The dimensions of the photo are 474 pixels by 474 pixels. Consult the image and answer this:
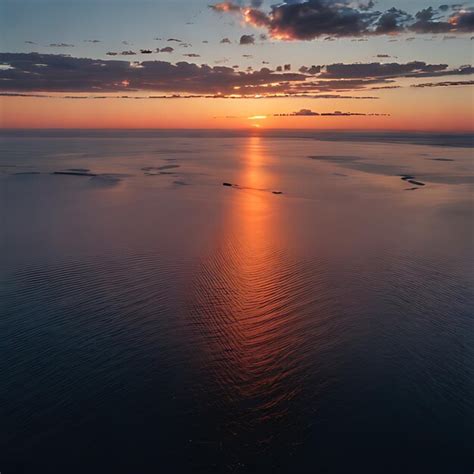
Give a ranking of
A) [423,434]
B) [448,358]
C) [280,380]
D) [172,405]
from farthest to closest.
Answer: [448,358], [280,380], [172,405], [423,434]

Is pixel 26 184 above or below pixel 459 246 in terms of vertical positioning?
below

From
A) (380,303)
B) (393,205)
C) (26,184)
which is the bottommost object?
(26,184)

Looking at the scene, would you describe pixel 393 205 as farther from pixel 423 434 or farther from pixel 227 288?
pixel 423 434

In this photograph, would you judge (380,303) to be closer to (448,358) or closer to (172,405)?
(448,358)

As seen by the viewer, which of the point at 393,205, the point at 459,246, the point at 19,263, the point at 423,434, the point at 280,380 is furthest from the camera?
the point at 393,205

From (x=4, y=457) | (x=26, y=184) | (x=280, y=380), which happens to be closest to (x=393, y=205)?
(x=280, y=380)

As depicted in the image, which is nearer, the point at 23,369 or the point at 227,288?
the point at 23,369

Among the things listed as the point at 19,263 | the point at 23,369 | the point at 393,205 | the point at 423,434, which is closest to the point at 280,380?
the point at 423,434
